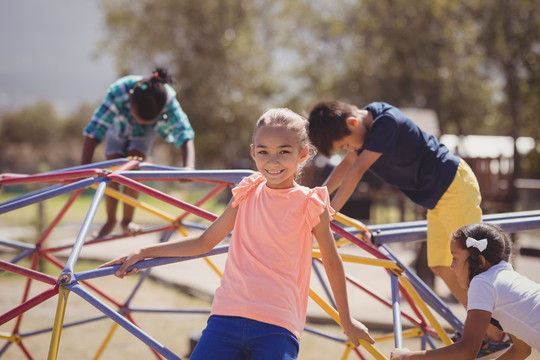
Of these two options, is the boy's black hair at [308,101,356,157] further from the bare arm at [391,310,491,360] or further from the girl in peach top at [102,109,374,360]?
the bare arm at [391,310,491,360]

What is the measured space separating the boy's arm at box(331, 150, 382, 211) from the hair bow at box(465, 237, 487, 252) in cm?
63

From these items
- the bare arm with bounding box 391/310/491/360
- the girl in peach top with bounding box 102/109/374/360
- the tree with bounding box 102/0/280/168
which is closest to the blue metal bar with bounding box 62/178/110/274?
the girl in peach top with bounding box 102/109/374/360

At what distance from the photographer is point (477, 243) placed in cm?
220

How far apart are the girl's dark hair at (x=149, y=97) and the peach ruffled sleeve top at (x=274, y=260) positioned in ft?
6.15

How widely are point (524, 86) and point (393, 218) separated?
6.31 metres

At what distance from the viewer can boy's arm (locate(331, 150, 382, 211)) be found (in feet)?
8.89

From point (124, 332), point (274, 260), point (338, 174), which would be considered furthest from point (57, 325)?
point (124, 332)

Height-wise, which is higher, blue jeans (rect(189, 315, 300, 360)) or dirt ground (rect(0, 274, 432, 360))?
blue jeans (rect(189, 315, 300, 360))

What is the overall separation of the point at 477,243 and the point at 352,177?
0.77 metres

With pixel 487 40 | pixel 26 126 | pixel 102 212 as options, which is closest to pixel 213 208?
pixel 102 212

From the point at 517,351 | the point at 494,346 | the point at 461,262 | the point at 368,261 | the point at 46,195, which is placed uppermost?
the point at 46,195

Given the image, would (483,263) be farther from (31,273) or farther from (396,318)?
(31,273)

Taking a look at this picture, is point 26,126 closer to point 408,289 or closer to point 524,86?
point 524,86

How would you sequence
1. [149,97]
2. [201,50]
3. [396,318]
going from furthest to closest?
[201,50], [149,97], [396,318]
